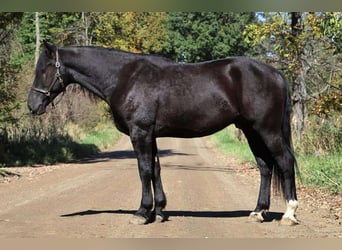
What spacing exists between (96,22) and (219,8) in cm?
2762

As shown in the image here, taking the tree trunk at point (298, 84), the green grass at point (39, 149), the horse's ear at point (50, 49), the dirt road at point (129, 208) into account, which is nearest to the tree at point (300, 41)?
the tree trunk at point (298, 84)

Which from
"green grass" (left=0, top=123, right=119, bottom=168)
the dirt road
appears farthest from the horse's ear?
"green grass" (left=0, top=123, right=119, bottom=168)

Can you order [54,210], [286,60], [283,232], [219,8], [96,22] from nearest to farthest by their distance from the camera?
[219,8], [283,232], [54,210], [286,60], [96,22]

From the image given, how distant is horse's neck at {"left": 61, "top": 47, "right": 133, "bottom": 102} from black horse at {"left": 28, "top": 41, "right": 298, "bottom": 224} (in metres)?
0.01

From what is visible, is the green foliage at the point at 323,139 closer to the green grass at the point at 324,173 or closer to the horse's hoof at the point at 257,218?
the green grass at the point at 324,173

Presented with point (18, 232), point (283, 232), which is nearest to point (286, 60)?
point (283, 232)

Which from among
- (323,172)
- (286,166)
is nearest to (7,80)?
(323,172)

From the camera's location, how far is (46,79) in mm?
7578

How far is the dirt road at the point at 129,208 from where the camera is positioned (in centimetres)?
667

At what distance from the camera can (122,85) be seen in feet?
24.0

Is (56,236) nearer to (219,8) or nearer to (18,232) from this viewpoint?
(18,232)

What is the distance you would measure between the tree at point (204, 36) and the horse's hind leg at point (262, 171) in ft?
110

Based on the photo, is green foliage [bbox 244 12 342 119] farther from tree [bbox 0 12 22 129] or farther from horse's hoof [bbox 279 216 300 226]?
tree [bbox 0 12 22 129]

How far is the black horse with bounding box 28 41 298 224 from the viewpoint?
282 inches
